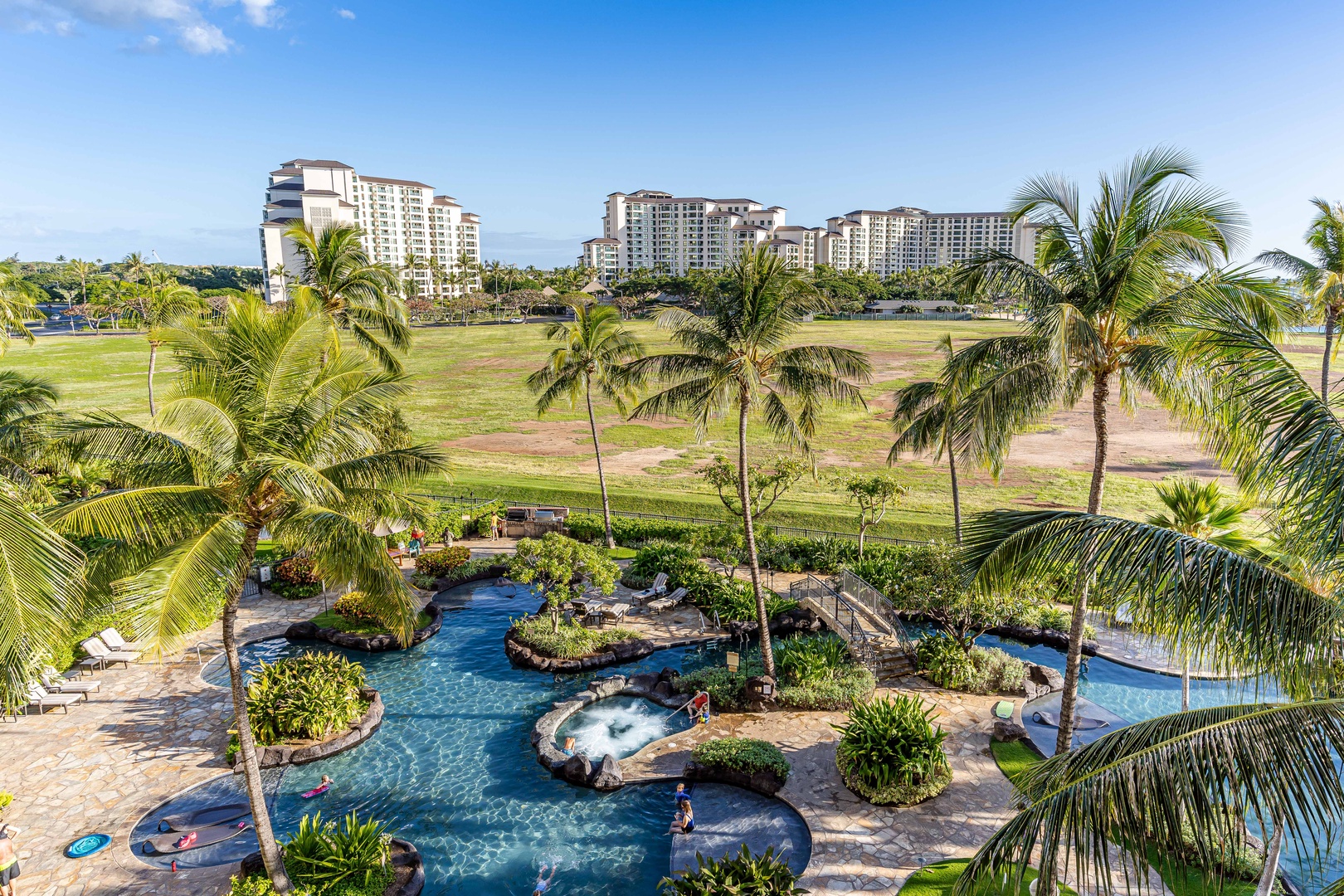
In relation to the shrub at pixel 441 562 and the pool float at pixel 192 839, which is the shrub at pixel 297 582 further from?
the pool float at pixel 192 839

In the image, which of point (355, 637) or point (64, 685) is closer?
point (64, 685)

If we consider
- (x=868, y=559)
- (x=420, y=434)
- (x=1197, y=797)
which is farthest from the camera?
(x=420, y=434)

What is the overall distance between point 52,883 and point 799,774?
12632 mm

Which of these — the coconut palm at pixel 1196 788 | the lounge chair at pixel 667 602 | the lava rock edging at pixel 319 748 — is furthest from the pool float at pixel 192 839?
the coconut palm at pixel 1196 788

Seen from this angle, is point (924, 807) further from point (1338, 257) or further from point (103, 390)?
point (103, 390)

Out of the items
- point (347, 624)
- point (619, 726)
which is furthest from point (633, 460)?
point (619, 726)

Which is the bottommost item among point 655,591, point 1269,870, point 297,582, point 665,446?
point 655,591

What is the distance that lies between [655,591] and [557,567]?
185 inches

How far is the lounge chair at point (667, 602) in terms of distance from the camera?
24.0 meters

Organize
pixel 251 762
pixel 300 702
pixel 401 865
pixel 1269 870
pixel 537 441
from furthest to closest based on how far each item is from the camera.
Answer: pixel 537 441, pixel 300 702, pixel 401 865, pixel 251 762, pixel 1269 870

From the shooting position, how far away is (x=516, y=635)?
21562mm

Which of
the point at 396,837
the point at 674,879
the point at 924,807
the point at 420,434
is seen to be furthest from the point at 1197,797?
the point at 420,434

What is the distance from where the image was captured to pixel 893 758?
47.0 ft

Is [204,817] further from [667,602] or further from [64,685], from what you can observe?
[667,602]
